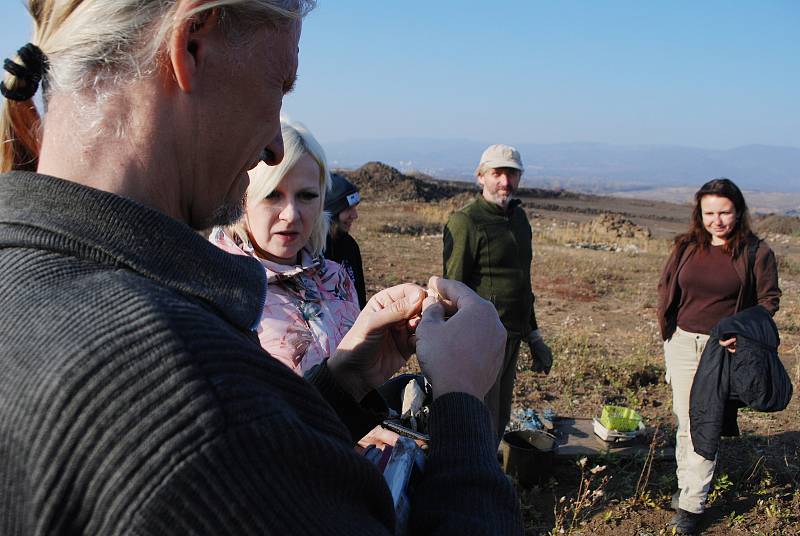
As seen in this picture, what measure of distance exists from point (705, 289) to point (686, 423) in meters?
0.92

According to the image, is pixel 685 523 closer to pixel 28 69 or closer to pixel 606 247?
pixel 28 69

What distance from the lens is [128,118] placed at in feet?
3.11

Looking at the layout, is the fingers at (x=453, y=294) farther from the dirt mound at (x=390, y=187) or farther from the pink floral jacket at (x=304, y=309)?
the dirt mound at (x=390, y=187)

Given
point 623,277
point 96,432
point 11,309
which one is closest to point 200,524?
point 96,432

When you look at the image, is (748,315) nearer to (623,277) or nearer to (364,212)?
(623,277)

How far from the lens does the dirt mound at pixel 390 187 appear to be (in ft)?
120

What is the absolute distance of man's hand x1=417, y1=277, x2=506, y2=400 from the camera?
1254 millimetres

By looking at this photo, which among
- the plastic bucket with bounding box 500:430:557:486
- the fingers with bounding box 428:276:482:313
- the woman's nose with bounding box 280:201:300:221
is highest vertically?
the woman's nose with bounding box 280:201:300:221

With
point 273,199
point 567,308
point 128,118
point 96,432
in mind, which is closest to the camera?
point 96,432

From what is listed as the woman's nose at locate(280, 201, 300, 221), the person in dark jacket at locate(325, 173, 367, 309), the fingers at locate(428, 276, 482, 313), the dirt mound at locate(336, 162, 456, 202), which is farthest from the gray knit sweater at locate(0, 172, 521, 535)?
the dirt mound at locate(336, 162, 456, 202)

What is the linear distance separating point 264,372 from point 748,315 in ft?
13.8

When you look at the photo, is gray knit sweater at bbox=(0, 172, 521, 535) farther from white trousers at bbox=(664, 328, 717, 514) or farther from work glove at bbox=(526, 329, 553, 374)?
work glove at bbox=(526, 329, 553, 374)

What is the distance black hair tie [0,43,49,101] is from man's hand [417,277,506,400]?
78 cm

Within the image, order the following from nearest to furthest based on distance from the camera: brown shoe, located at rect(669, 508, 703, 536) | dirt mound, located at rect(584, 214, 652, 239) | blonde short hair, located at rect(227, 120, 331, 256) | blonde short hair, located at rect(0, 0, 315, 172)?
blonde short hair, located at rect(0, 0, 315, 172)
blonde short hair, located at rect(227, 120, 331, 256)
brown shoe, located at rect(669, 508, 703, 536)
dirt mound, located at rect(584, 214, 652, 239)
